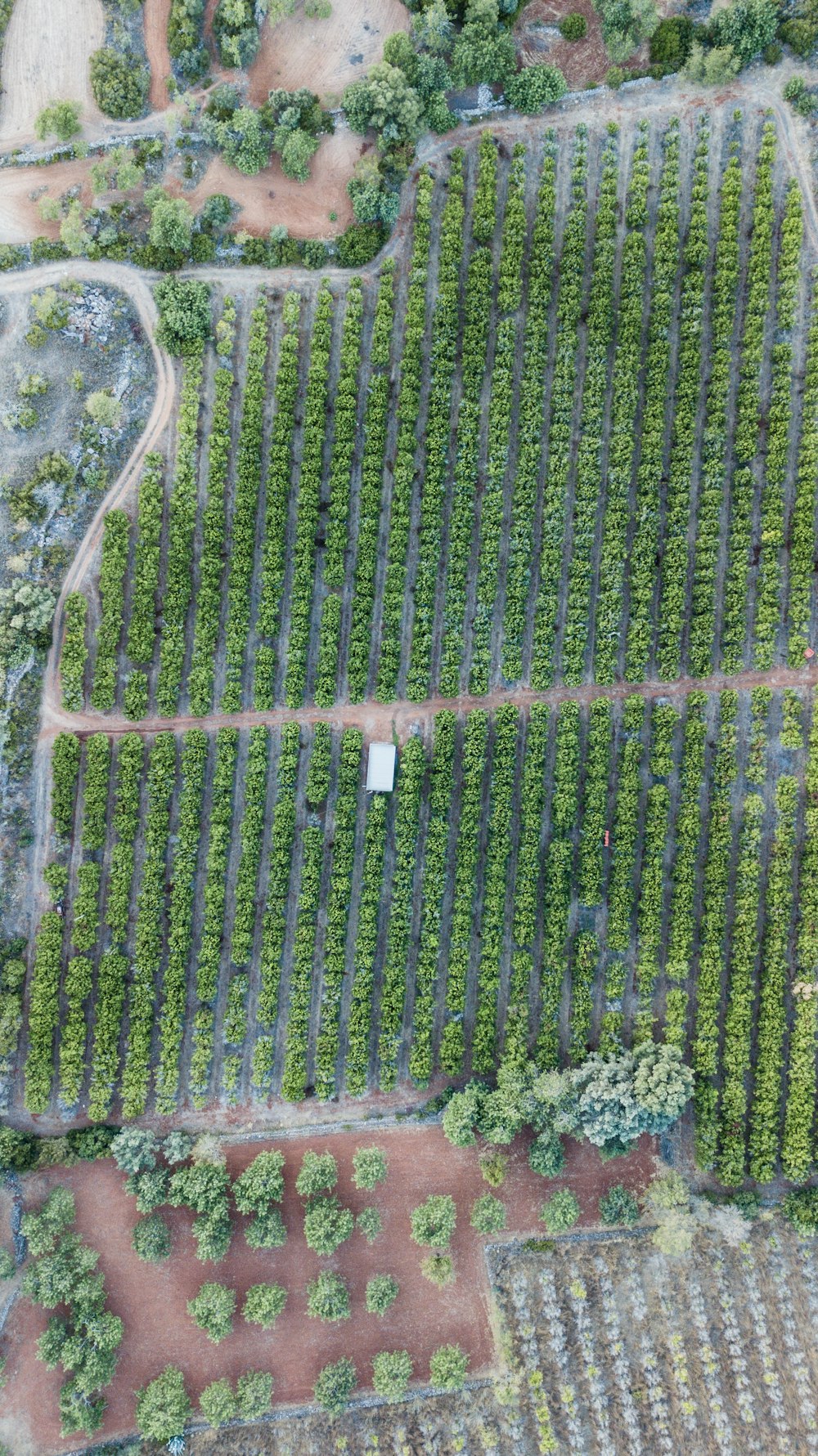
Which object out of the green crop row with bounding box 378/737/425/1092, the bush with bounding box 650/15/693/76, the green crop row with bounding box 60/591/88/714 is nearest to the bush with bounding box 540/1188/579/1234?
the green crop row with bounding box 378/737/425/1092

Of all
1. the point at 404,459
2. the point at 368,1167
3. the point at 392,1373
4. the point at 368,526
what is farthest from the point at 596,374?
the point at 392,1373

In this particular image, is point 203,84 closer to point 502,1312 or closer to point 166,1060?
point 166,1060

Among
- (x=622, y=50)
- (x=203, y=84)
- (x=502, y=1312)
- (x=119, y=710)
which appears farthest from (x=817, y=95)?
(x=502, y=1312)

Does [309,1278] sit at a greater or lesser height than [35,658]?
lesser

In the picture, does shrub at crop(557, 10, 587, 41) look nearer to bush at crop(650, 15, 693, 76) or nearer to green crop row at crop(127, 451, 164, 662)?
bush at crop(650, 15, 693, 76)

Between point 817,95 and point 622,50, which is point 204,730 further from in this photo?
point 817,95

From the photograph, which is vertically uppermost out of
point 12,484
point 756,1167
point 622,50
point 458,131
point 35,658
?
point 622,50
